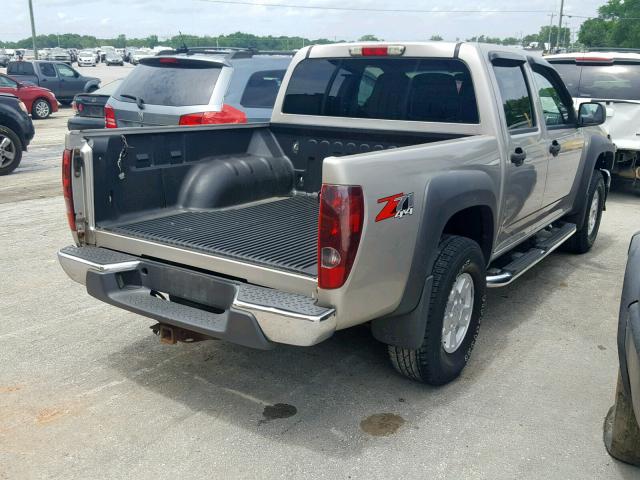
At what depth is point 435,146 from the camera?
3572 mm

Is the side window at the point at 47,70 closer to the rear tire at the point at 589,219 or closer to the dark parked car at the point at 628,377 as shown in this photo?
the rear tire at the point at 589,219

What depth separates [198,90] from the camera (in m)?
7.59

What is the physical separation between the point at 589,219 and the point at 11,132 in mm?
8921

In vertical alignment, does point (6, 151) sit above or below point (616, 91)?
below

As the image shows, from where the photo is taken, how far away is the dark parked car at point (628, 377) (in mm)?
2580

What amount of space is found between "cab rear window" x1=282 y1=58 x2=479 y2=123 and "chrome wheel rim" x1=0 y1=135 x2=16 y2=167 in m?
7.32

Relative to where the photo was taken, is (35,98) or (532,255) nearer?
(532,255)

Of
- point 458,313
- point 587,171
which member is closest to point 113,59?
point 587,171

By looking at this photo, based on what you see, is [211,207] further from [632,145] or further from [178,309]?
[632,145]

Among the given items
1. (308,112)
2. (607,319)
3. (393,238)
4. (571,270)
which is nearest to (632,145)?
(571,270)

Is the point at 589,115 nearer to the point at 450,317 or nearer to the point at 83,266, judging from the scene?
the point at 450,317

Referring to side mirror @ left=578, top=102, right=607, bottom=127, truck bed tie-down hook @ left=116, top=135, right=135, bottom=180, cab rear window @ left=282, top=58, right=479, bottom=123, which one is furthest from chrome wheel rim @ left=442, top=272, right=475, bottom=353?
side mirror @ left=578, top=102, right=607, bottom=127

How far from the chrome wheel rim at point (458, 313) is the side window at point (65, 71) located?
23.0 metres

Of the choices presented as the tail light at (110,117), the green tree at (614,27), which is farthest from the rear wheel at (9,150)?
the green tree at (614,27)
